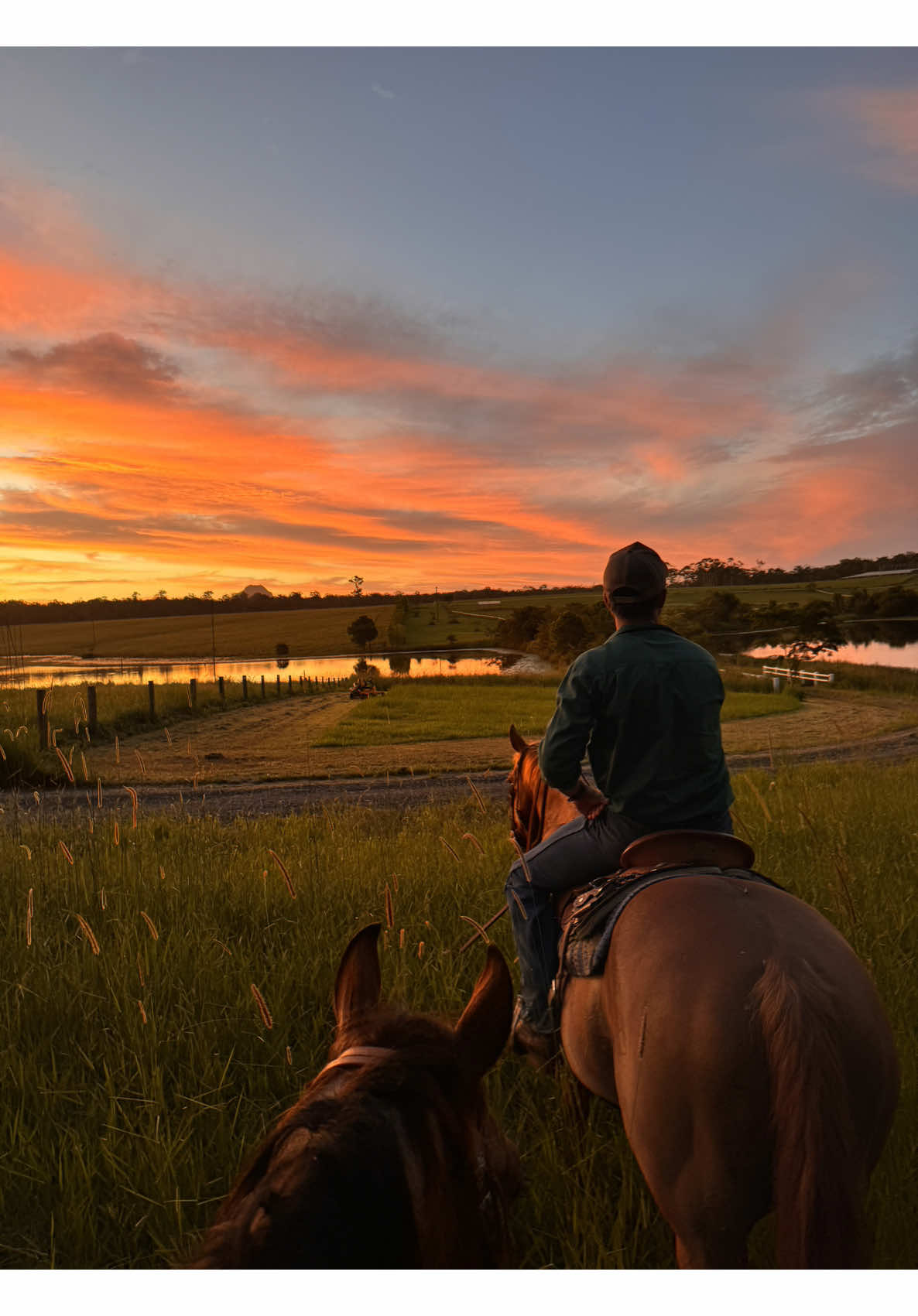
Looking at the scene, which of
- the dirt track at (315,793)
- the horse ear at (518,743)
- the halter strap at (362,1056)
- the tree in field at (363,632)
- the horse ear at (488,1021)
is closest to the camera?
the halter strap at (362,1056)

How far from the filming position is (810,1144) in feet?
5.88

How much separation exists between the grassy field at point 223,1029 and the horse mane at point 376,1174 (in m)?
1.16

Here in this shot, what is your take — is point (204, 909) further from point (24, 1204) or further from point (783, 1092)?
point (783, 1092)

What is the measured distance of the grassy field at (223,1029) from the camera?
96.7 inches

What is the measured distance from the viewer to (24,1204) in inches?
102

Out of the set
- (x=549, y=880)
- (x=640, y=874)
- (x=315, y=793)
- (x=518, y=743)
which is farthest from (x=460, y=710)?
(x=640, y=874)

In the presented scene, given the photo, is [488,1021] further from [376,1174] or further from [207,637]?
[207,637]

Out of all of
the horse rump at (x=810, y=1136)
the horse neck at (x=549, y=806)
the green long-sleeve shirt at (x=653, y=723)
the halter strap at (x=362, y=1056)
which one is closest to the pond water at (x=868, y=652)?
the horse neck at (x=549, y=806)

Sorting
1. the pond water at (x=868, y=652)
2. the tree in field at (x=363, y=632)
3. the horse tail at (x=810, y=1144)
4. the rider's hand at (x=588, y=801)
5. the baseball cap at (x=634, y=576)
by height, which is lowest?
the pond water at (x=868, y=652)

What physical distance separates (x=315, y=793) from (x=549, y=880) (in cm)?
1560

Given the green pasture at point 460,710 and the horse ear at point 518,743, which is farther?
the green pasture at point 460,710

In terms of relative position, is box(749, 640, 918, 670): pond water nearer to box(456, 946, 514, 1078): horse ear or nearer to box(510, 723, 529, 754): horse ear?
box(510, 723, 529, 754): horse ear

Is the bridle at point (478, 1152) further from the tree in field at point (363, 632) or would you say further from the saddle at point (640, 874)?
the tree in field at point (363, 632)
